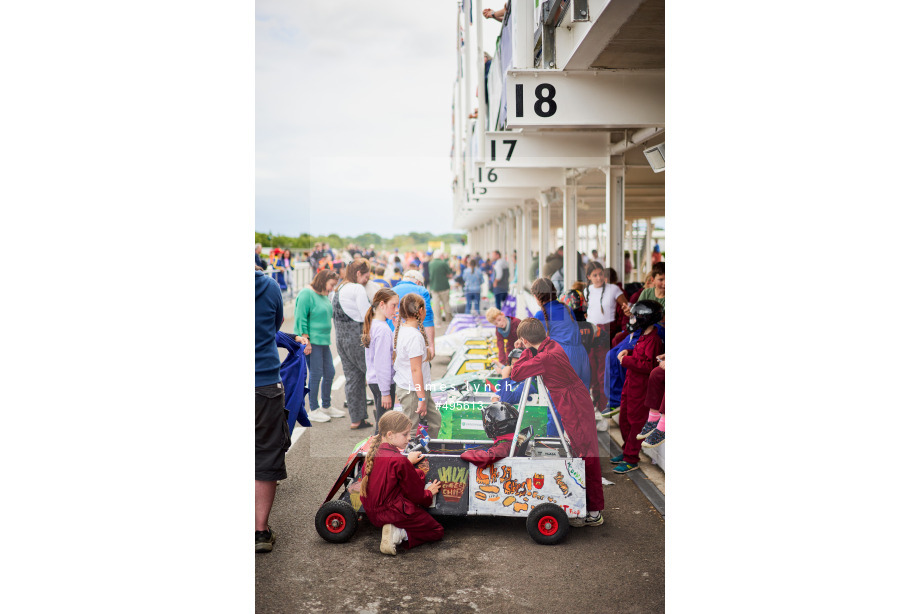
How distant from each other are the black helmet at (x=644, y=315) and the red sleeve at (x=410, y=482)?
2220mm

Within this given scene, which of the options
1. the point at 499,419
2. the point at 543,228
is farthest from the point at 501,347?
the point at 543,228

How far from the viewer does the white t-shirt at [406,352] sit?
15.7 ft

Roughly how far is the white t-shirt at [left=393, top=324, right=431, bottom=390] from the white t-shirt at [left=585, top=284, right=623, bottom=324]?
313 centimetres

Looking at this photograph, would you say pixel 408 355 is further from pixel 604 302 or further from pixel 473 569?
pixel 604 302

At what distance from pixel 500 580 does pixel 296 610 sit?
1094 millimetres

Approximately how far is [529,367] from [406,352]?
0.77 meters

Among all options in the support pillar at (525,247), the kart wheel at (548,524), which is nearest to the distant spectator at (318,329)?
the kart wheel at (548,524)

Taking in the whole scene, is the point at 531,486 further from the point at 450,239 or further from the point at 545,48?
the point at 545,48

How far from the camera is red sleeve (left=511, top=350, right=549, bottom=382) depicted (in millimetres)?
4770

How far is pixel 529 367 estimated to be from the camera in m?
4.78

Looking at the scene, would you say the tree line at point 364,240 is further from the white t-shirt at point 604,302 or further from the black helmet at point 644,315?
the white t-shirt at point 604,302

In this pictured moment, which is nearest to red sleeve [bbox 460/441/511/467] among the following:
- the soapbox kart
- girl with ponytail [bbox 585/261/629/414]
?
the soapbox kart

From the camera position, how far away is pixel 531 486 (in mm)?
4773
